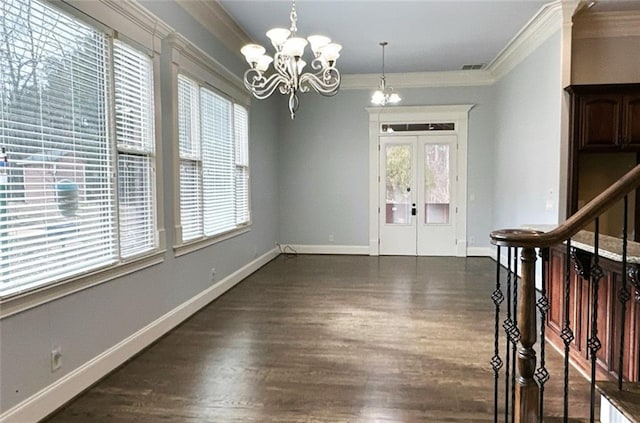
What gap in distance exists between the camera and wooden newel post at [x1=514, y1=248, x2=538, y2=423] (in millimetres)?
1862

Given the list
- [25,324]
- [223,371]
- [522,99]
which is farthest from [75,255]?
[522,99]

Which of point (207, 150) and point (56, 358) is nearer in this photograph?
point (56, 358)

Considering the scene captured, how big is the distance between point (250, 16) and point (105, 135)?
2.65 meters

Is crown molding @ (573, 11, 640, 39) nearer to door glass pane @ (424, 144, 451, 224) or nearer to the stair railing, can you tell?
door glass pane @ (424, 144, 451, 224)

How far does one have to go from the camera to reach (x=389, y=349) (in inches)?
138

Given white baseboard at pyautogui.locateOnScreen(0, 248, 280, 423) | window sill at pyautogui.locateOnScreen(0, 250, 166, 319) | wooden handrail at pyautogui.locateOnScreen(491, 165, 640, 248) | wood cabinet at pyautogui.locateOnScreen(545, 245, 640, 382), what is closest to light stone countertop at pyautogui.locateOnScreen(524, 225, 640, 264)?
wood cabinet at pyautogui.locateOnScreen(545, 245, 640, 382)

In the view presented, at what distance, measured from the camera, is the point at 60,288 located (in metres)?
2.63

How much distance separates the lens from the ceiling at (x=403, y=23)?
4.69 m

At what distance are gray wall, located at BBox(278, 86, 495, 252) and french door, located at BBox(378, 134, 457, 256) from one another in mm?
327

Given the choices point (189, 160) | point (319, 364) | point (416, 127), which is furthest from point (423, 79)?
point (319, 364)

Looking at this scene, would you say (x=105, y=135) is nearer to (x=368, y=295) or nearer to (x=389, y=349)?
(x=389, y=349)

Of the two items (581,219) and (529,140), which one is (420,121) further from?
(581,219)

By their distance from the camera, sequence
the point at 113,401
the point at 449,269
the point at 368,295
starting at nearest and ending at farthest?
the point at 113,401 < the point at 368,295 < the point at 449,269

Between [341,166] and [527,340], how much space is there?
6.43 meters
